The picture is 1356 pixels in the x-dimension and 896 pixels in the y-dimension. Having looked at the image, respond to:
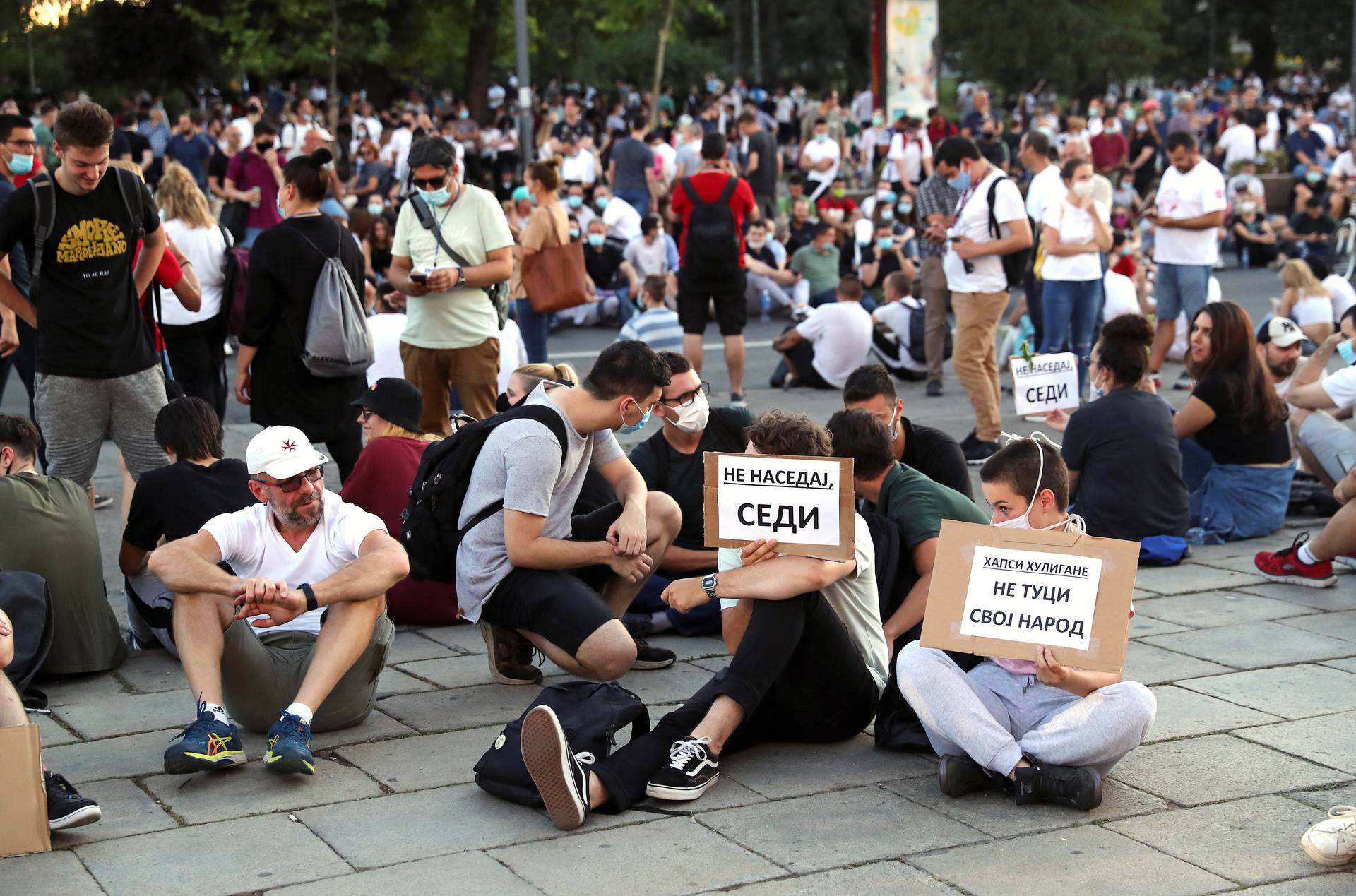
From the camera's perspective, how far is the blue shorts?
11594 millimetres

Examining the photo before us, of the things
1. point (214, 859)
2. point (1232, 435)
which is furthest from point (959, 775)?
point (1232, 435)

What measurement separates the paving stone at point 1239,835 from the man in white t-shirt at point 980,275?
5.32 m

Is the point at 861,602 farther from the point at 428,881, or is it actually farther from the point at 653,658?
the point at 428,881

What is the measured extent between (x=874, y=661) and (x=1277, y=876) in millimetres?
1444

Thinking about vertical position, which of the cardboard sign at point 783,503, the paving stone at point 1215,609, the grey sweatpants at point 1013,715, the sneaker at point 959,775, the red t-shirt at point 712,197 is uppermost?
the red t-shirt at point 712,197

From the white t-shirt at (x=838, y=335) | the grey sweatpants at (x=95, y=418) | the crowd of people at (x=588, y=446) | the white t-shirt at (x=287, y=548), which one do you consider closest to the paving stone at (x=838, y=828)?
the crowd of people at (x=588, y=446)

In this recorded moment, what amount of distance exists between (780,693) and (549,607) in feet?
3.06

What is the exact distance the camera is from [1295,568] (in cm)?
722

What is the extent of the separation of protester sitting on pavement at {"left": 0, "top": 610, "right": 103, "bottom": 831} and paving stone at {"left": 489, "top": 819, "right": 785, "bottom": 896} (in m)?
1.13

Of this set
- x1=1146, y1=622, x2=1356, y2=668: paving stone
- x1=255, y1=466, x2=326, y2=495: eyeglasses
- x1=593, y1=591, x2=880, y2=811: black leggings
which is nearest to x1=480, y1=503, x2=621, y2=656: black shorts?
x1=593, y1=591, x2=880, y2=811: black leggings

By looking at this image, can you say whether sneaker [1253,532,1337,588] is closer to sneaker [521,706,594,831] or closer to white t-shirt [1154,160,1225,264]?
sneaker [521,706,594,831]

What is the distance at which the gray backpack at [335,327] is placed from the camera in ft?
24.3

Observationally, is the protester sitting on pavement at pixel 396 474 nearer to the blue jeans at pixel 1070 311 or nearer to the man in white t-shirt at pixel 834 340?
the blue jeans at pixel 1070 311

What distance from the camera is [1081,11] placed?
1930 inches
